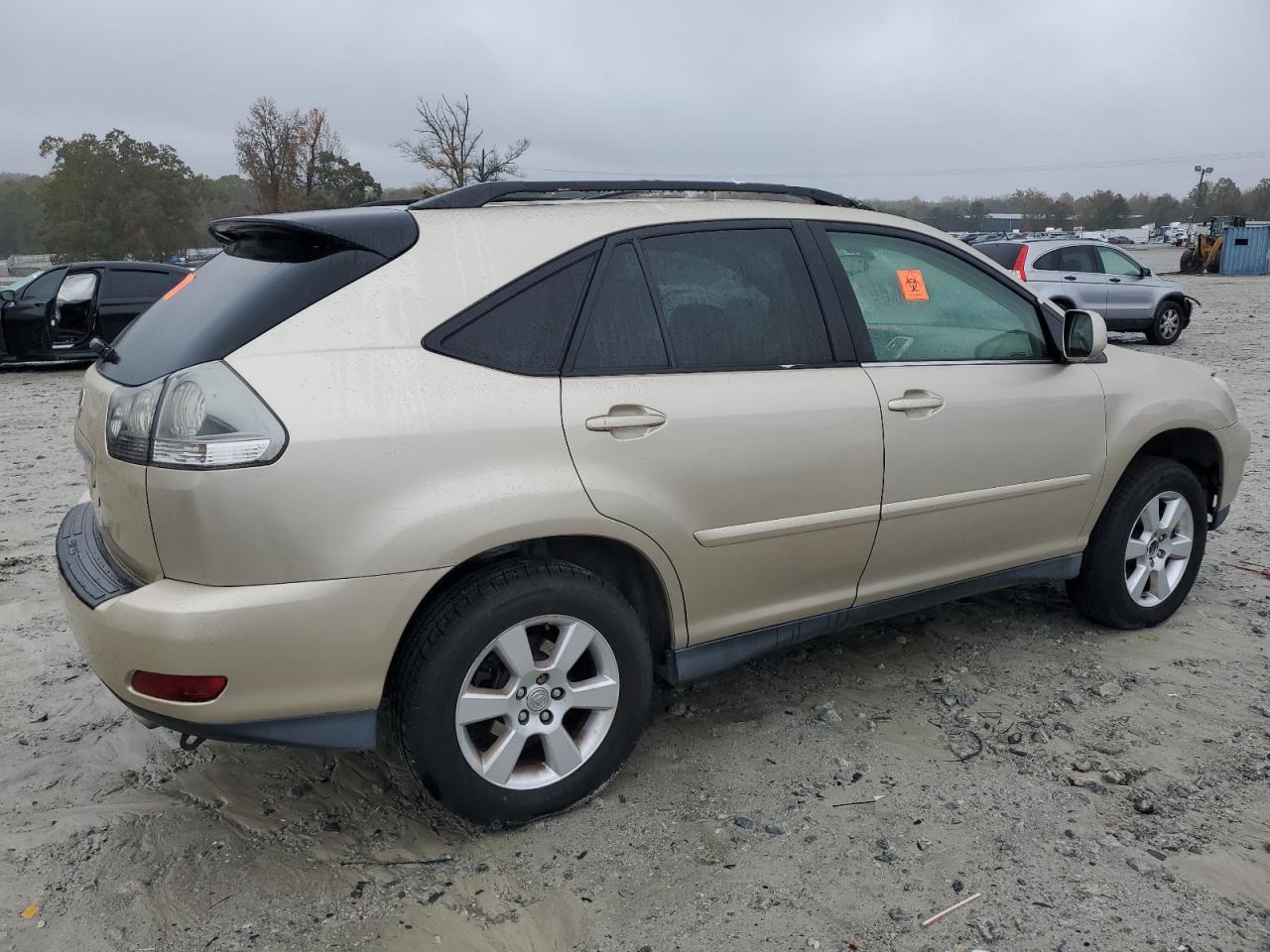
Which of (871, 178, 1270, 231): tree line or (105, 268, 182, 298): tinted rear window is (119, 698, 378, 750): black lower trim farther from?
(871, 178, 1270, 231): tree line

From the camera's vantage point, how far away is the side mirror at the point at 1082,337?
358 centimetres

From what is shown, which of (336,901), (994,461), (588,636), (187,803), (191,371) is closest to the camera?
(191,371)

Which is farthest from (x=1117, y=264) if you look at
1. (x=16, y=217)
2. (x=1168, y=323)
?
(x=16, y=217)

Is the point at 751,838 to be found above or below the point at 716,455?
below

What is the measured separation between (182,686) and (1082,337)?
316 centimetres

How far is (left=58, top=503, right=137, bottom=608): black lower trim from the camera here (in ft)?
8.02

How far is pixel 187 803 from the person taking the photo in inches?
113

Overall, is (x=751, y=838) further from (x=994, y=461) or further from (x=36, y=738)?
(x=36, y=738)

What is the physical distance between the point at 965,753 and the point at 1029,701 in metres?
0.52

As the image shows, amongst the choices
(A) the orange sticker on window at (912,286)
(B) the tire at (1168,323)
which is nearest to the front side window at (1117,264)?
(B) the tire at (1168,323)

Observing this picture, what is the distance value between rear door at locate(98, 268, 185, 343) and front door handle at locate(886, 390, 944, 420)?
476 inches

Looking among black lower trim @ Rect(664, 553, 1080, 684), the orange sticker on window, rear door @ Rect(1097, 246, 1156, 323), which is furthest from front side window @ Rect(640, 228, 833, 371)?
rear door @ Rect(1097, 246, 1156, 323)

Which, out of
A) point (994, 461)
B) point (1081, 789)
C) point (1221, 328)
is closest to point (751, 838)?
point (1081, 789)

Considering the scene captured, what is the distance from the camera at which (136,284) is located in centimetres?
1310
